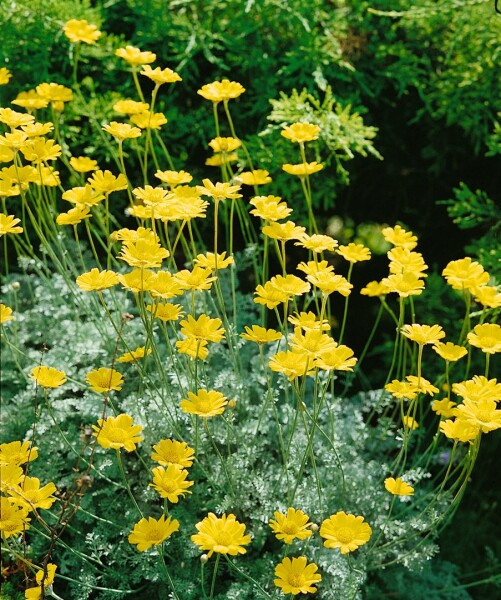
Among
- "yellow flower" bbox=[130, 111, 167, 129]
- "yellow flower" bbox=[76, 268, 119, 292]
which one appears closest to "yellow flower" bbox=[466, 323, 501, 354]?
"yellow flower" bbox=[76, 268, 119, 292]

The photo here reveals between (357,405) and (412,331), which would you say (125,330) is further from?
(412,331)

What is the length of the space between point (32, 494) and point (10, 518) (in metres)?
0.07

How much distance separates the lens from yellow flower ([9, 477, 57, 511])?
1678mm

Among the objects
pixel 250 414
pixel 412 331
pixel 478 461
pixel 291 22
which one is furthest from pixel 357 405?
pixel 291 22

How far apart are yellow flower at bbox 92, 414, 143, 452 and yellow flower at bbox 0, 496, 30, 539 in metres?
0.22

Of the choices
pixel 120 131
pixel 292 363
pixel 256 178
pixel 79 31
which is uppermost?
pixel 79 31

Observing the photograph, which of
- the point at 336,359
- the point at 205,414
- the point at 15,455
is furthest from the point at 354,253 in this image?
the point at 15,455

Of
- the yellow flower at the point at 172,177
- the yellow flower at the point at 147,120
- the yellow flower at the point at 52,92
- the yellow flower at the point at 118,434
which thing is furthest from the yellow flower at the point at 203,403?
the yellow flower at the point at 52,92

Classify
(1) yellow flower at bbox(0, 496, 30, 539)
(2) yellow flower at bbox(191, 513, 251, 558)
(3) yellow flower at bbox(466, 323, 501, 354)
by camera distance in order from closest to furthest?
(2) yellow flower at bbox(191, 513, 251, 558) → (1) yellow flower at bbox(0, 496, 30, 539) → (3) yellow flower at bbox(466, 323, 501, 354)

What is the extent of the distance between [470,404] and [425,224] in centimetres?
182

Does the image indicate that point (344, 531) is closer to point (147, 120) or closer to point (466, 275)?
point (466, 275)

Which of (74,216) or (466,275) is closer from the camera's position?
(466,275)

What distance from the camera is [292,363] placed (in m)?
1.79

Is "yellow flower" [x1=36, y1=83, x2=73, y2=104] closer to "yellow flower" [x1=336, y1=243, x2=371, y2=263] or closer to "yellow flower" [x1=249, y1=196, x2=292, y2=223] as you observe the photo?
"yellow flower" [x1=249, y1=196, x2=292, y2=223]
